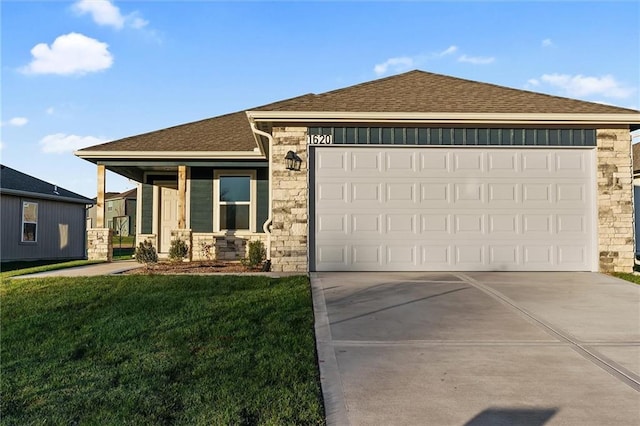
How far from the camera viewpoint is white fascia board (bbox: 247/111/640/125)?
902 centimetres

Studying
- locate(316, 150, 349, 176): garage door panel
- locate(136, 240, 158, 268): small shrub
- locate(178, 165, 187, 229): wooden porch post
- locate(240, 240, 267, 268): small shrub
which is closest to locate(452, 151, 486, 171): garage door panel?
locate(316, 150, 349, 176): garage door panel

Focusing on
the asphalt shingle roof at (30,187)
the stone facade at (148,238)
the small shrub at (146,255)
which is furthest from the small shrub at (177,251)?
the asphalt shingle roof at (30,187)

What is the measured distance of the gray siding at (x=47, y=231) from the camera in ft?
53.3

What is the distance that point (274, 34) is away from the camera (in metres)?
12.0

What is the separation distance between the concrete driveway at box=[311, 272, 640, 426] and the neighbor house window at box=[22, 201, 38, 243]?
586 inches

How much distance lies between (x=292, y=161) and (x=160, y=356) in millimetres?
5438

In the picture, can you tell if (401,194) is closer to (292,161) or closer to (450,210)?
(450,210)

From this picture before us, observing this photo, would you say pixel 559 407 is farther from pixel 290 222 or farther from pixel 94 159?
pixel 94 159

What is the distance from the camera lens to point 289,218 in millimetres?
9156

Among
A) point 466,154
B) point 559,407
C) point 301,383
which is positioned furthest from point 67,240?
point 559,407

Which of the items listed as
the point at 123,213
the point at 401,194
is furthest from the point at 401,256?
the point at 123,213

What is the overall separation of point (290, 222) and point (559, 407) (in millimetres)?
6493

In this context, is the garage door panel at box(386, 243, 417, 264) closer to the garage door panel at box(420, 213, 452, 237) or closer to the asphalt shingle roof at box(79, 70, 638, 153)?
the garage door panel at box(420, 213, 452, 237)

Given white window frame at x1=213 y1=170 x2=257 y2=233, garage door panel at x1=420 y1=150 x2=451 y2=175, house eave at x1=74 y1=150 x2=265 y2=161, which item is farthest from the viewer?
white window frame at x1=213 y1=170 x2=257 y2=233
